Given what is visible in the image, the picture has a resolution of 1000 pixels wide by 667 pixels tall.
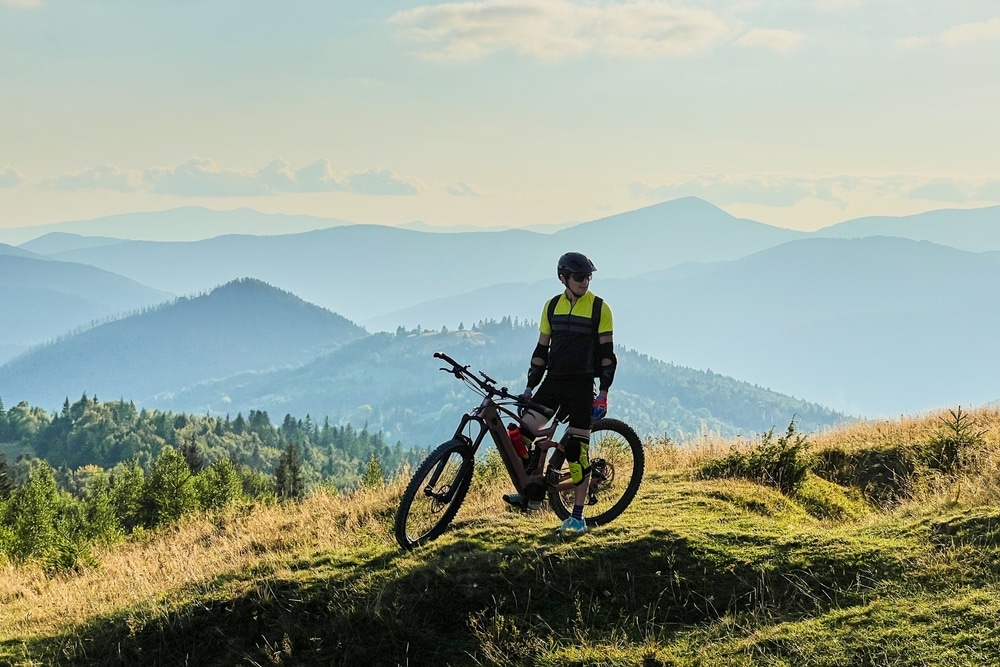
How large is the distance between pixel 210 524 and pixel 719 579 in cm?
1115

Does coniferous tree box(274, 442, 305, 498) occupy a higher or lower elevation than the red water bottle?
lower

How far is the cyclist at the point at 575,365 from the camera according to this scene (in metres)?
9.08

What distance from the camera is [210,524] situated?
52.5 ft

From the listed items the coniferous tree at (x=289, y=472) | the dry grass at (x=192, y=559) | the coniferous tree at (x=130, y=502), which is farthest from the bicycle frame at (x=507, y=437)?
the coniferous tree at (x=289, y=472)

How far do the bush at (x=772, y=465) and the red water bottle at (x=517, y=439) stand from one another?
464 cm

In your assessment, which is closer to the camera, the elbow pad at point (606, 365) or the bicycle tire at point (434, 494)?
the bicycle tire at point (434, 494)

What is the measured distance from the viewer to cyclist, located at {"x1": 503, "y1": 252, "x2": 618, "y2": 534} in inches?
357

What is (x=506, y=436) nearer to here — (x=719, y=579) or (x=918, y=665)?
(x=719, y=579)

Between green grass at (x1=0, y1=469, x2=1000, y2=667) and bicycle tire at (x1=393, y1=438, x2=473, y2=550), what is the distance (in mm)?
239

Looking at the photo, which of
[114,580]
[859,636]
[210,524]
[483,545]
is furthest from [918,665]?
[210,524]

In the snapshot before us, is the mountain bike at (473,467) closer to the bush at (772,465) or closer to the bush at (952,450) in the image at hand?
the bush at (772,465)

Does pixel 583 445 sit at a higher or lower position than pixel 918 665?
higher

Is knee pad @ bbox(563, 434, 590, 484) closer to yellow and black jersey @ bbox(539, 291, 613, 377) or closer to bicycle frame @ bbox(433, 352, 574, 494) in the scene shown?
bicycle frame @ bbox(433, 352, 574, 494)

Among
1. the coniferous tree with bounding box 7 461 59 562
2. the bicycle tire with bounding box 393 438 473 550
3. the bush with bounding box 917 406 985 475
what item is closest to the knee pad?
the bicycle tire with bounding box 393 438 473 550
